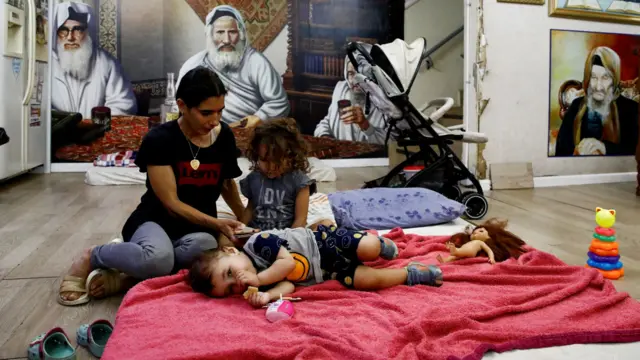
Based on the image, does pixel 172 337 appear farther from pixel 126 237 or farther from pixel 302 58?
pixel 302 58

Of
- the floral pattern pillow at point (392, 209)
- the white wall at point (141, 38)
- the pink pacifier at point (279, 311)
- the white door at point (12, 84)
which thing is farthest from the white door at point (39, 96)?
the pink pacifier at point (279, 311)

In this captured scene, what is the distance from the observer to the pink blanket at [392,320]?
5.20 feet

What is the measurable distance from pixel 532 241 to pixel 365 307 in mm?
1502

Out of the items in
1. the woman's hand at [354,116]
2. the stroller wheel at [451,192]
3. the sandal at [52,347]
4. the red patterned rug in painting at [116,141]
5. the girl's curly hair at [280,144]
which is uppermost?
the woman's hand at [354,116]

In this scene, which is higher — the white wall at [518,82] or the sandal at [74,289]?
the white wall at [518,82]

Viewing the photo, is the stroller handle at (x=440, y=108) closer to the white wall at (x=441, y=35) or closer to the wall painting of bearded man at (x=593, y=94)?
the wall painting of bearded man at (x=593, y=94)

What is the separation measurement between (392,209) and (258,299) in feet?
5.29

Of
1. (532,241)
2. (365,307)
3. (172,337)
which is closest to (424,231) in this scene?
(532,241)

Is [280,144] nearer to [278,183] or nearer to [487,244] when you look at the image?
[278,183]

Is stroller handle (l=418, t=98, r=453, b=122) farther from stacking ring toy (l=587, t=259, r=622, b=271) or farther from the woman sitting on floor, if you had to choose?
the woman sitting on floor

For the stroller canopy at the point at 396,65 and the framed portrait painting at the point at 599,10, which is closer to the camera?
the stroller canopy at the point at 396,65

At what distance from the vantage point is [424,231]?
3.18 metres

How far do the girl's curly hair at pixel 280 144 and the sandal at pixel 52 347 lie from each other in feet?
3.33

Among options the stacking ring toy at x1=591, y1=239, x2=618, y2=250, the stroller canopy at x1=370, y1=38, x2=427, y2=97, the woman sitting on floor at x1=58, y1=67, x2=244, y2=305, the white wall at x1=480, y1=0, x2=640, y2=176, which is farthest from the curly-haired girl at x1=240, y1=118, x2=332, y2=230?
the white wall at x1=480, y1=0, x2=640, y2=176
